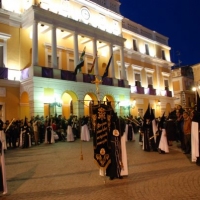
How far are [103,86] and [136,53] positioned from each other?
31.2 feet

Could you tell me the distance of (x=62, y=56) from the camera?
→ 75.5 feet

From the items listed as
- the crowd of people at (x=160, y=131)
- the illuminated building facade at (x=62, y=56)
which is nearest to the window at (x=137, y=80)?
the illuminated building facade at (x=62, y=56)

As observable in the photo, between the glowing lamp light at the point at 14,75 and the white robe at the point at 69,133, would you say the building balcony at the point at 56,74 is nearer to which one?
the glowing lamp light at the point at 14,75

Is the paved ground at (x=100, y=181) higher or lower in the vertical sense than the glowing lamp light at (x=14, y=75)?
lower

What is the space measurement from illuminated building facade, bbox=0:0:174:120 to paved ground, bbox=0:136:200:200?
8633 mm

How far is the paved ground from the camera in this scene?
4.81 m

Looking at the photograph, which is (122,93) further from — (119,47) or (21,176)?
(21,176)

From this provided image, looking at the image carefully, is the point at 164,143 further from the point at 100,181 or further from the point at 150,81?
the point at 150,81

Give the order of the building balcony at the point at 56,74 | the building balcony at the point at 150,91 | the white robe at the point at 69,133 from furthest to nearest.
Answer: the building balcony at the point at 150,91 → the building balcony at the point at 56,74 → the white robe at the point at 69,133

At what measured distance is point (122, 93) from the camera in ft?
81.5

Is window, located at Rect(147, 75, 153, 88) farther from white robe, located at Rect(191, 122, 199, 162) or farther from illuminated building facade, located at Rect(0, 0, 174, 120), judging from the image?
white robe, located at Rect(191, 122, 199, 162)

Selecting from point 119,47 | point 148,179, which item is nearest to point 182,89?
point 119,47

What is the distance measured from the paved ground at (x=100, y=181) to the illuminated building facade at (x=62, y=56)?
8.63 metres

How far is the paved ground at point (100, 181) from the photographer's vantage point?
4808 mm
